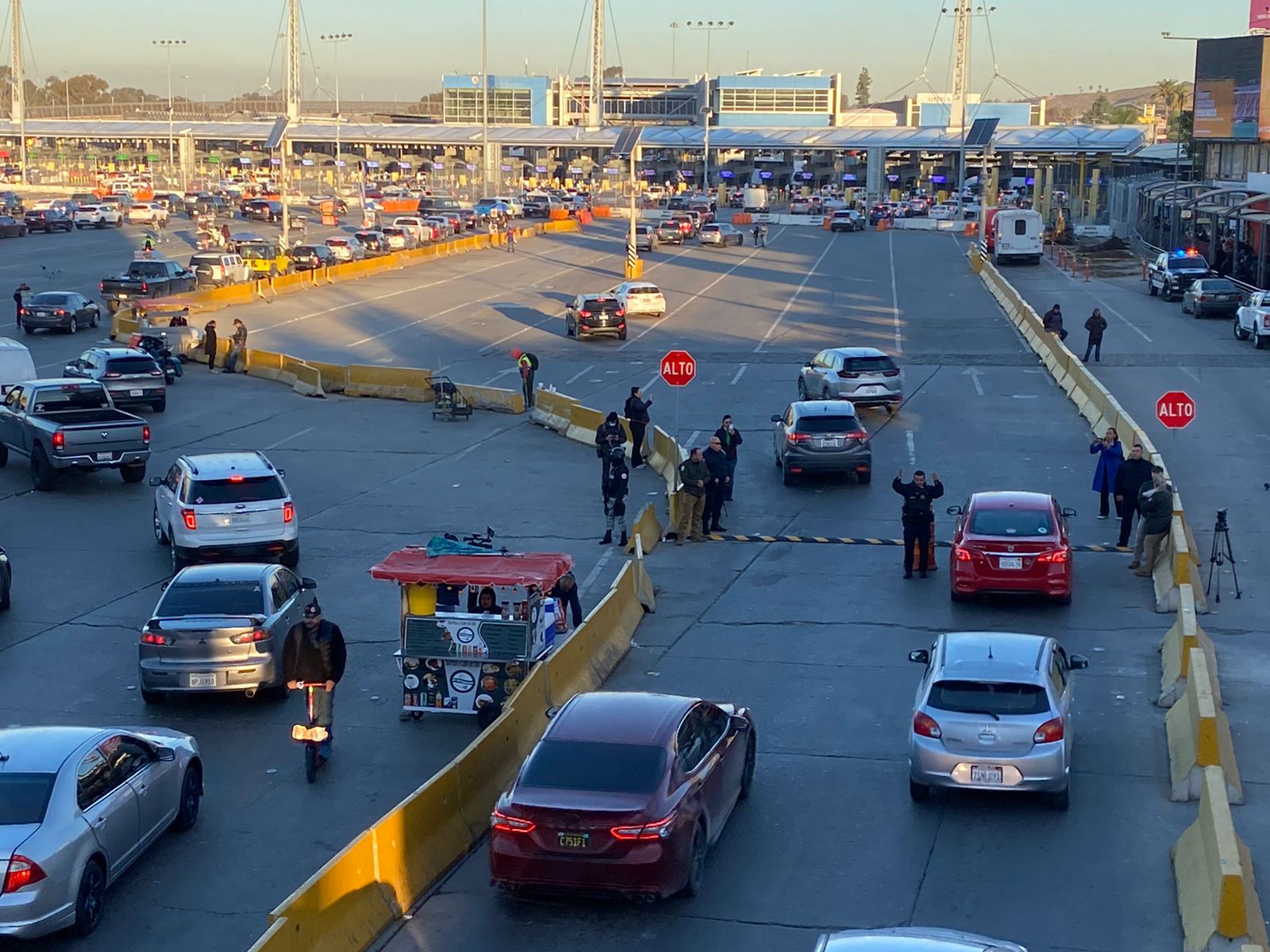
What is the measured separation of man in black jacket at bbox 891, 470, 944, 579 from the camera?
2223 cm

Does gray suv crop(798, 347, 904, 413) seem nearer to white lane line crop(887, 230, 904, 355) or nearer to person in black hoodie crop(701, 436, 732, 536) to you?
person in black hoodie crop(701, 436, 732, 536)

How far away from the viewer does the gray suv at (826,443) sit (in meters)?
28.6

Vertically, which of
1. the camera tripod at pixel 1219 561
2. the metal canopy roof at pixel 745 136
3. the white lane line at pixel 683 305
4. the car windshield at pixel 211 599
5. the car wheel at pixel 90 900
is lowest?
the white lane line at pixel 683 305

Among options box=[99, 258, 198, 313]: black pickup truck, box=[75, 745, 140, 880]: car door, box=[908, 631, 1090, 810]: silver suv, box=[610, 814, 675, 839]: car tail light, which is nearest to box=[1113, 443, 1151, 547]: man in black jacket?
box=[908, 631, 1090, 810]: silver suv

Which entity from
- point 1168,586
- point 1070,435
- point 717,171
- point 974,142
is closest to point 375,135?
point 717,171

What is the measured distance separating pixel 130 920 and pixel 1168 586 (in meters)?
14.3

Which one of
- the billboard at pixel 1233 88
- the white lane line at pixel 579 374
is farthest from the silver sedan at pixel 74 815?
the billboard at pixel 1233 88

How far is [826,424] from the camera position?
2867 centimetres

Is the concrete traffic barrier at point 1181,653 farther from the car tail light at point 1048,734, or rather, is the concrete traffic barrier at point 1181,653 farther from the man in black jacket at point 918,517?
the man in black jacket at point 918,517

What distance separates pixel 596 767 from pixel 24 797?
3.95 meters

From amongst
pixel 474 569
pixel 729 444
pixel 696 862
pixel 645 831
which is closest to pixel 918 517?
pixel 729 444

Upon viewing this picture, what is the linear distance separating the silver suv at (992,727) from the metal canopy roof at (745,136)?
131154mm

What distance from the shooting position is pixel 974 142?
89062mm

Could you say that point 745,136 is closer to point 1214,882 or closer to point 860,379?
point 860,379
